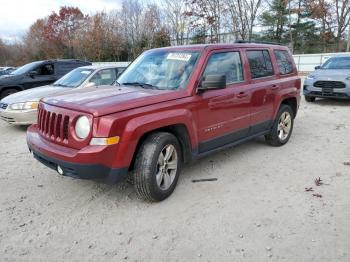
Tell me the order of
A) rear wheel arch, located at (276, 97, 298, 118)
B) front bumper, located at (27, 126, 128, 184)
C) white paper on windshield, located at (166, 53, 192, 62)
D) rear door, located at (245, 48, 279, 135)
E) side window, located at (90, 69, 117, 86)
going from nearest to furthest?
front bumper, located at (27, 126, 128, 184)
white paper on windshield, located at (166, 53, 192, 62)
rear door, located at (245, 48, 279, 135)
rear wheel arch, located at (276, 97, 298, 118)
side window, located at (90, 69, 117, 86)

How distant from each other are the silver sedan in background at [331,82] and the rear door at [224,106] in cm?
630

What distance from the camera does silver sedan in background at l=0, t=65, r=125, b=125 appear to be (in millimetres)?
7340

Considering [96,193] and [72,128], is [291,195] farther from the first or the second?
[72,128]

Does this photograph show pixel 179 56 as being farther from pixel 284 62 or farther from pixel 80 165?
pixel 284 62

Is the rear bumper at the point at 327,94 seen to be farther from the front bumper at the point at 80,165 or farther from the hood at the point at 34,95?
the front bumper at the point at 80,165

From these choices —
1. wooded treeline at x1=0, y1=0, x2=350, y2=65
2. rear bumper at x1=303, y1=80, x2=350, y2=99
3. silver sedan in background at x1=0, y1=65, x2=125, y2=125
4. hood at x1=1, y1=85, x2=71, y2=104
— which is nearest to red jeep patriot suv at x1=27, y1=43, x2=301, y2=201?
silver sedan in background at x1=0, y1=65, x2=125, y2=125

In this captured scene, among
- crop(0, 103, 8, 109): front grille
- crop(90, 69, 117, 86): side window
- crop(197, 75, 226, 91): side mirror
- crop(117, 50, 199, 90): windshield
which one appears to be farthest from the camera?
crop(90, 69, 117, 86): side window

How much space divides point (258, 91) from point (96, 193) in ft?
9.53

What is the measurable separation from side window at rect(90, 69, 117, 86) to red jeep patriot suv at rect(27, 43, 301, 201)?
10.6 ft

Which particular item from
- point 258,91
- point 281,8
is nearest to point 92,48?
point 281,8

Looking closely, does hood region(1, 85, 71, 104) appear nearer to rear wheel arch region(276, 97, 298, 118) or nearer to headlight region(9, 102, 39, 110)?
headlight region(9, 102, 39, 110)

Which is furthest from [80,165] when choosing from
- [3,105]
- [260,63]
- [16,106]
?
[3,105]

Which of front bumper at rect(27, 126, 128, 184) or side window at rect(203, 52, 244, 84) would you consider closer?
front bumper at rect(27, 126, 128, 184)

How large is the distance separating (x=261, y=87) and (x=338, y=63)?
24.5 ft
